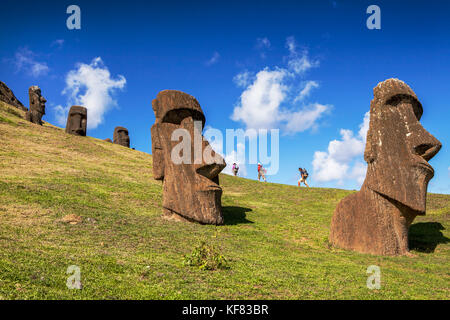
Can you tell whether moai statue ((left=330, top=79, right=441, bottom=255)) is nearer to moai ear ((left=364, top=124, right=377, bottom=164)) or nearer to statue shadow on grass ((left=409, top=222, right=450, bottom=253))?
moai ear ((left=364, top=124, right=377, bottom=164))

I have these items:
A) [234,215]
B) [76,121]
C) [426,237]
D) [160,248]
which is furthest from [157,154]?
[76,121]

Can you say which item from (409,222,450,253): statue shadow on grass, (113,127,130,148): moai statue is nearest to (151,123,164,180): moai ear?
(409,222,450,253): statue shadow on grass

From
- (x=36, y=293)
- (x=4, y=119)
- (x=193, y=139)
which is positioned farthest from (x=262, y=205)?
(x=4, y=119)

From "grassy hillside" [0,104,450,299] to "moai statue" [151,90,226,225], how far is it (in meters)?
0.69

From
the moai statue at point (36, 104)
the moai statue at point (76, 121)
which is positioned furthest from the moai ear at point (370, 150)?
the moai statue at point (36, 104)

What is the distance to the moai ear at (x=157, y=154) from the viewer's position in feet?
42.6

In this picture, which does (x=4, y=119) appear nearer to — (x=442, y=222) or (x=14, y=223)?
(x=14, y=223)

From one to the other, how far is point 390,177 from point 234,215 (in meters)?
7.24

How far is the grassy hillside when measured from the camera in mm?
5762

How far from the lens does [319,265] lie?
838cm

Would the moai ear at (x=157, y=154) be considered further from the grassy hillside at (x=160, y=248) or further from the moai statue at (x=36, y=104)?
the moai statue at (x=36, y=104)

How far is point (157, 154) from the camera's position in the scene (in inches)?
513

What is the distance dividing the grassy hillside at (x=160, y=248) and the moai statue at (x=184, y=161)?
691mm
